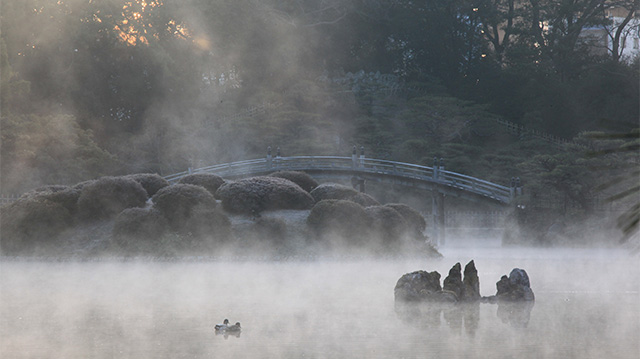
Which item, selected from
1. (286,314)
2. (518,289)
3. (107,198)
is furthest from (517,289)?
(107,198)

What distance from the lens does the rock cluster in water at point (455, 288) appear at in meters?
18.9

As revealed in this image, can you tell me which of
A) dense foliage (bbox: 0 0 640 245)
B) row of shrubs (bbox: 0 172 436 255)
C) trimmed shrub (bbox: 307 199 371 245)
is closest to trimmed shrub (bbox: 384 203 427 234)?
row of shrubs (bbox: 0 172 436 255)

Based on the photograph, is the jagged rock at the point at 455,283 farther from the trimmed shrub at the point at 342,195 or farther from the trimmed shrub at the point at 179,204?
the trimmed shrub at the point at 342,195

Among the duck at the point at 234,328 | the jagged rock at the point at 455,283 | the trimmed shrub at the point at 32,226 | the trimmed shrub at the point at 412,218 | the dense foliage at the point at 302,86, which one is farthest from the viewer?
the dense foliage at the point at 302,86

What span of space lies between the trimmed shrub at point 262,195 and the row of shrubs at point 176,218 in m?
0.04

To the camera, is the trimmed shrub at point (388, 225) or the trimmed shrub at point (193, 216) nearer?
the trimmed shrub at point (193, 216)

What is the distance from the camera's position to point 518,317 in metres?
16.8

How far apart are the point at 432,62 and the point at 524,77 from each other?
10263mm

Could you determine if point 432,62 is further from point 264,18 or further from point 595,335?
point 595,335

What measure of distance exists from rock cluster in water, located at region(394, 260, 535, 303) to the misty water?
1.55 feet

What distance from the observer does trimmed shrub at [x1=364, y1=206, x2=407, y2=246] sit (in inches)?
1153

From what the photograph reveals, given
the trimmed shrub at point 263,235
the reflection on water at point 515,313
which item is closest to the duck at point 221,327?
the reflection on water at point 515,313

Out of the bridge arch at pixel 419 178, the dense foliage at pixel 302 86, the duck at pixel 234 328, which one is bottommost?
the duck at pixel 234 328

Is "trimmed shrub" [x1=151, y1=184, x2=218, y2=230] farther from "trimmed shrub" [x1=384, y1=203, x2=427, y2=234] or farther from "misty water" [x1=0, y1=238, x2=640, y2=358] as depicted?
"trimmed shrub" [x1=384, y1=203, x2=427, y2=234]
